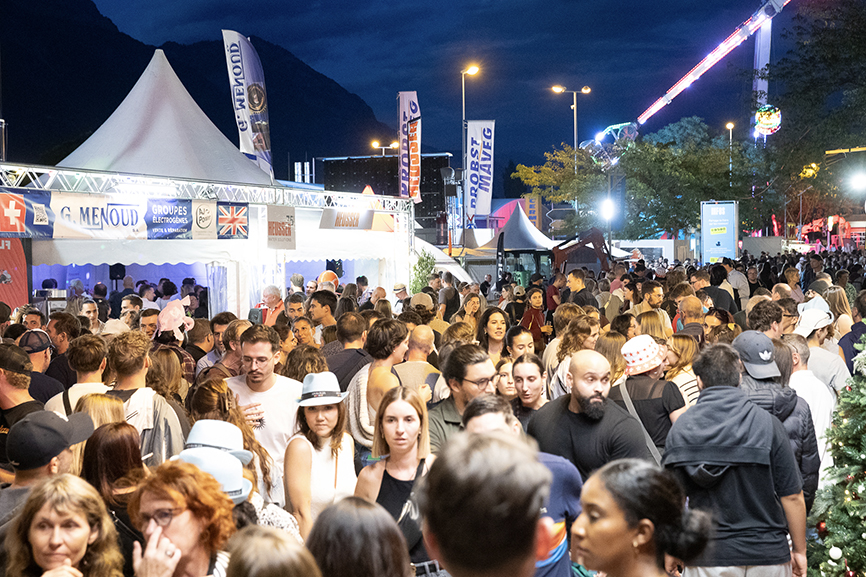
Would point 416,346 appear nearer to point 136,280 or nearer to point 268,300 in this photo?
point 268,300

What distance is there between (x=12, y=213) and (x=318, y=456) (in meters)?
9.26

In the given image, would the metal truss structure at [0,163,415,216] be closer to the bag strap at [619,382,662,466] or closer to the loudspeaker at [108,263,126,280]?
the loudspeaker at [108,263,126,280]

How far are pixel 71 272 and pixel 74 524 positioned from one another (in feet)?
48.4

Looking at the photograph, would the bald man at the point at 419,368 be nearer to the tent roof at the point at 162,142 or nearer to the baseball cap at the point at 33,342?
the baseball cap at the point at 33,342

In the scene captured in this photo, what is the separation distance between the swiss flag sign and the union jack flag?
3945mm

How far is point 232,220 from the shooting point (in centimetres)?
1508

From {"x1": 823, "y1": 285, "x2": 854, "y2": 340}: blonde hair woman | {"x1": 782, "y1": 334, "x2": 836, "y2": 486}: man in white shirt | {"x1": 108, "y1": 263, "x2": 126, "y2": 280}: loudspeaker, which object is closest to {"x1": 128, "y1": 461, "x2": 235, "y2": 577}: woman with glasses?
{"x1": 782, "y1": 334, "x2": 836, "y2": 486}: man in white shirt

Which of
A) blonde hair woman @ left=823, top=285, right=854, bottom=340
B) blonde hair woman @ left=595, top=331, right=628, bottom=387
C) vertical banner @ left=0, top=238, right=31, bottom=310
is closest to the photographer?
blonde hair woman @ left=595, top=331, right=628, bottom=387

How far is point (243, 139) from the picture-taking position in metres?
18.2

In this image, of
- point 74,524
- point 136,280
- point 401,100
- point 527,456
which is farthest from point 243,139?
point 527,456

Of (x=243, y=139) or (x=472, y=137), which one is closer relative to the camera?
(x=243, y=139)

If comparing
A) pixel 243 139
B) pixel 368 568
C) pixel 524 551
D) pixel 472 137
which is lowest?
pixel 368 568

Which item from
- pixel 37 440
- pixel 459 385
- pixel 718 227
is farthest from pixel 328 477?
pixel 718 227

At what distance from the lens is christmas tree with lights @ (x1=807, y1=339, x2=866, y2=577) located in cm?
404
